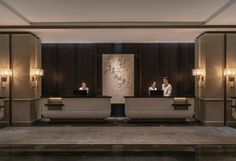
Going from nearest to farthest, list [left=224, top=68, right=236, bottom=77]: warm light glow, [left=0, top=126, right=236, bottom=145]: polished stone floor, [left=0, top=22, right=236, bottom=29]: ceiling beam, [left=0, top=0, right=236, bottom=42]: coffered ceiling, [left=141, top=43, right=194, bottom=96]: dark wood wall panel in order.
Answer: [left=0, top=126, right=236, bottom=145]: polished stone floor < [left=0, top=0, right=236, bottom=42]: coffered ceiling < [left=0, top=22, right=236, bottom=29]: ceiling beam < [left=224, top=68, right=236, bottom=77]: warm light glow < [left=141, top=43, right=194, bottom=96]: dark wood wall panel

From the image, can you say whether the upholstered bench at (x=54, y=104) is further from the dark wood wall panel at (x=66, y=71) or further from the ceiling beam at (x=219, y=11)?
the ceiling beam at (x=219, y=11)

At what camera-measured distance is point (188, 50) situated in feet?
58.1

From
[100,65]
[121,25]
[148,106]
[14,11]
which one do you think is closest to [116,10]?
[121,25]

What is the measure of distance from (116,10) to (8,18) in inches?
134

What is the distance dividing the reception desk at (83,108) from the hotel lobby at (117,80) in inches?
1.5

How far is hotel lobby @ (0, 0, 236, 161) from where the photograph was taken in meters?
8.62

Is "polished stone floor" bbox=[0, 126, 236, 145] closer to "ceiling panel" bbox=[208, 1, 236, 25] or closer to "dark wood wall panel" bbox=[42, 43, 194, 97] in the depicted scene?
"ceiling panel" bbox=[208, 1, 236, 25]

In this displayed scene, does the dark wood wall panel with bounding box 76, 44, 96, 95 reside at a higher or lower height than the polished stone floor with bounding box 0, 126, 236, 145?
higher

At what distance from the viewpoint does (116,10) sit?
9.99 m

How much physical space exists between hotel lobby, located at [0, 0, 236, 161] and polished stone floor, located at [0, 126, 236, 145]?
0.03m

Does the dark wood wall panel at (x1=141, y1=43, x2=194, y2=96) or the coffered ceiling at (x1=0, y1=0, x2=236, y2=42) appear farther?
the dark wood wall panel at (x1=141, y1=43, x2=194, y2=96)

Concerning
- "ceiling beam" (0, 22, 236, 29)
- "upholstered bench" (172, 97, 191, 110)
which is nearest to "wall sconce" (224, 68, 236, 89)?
"ceiling beam" (0, 22, 236, 29)

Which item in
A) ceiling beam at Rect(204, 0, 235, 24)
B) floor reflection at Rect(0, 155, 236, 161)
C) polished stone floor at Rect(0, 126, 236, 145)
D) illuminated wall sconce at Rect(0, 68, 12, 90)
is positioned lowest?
polished stone floor at Rect(0, 126, 236, 145)

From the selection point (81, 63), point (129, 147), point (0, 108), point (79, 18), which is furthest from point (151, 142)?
point (81, 63)
